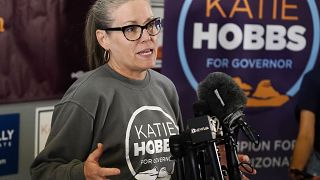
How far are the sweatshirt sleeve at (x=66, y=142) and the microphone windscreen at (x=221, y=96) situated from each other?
342 millimetres

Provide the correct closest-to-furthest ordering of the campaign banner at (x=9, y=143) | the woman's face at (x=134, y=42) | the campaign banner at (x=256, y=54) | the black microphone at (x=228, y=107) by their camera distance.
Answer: the black microphone at (x=228, y=107)
the woman's face at (x=134, y=42)
the campaign banner at (x=9, y=143)
the campaign banner at (x=256, y=54)

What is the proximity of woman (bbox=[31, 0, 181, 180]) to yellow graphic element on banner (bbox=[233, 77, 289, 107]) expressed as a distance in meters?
1.73

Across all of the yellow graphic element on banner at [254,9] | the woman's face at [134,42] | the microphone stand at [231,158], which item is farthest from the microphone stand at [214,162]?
the yellow graphic element on banner at [254,9]

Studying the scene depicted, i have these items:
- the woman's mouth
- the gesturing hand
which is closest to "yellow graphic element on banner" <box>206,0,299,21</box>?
the woman's mouth

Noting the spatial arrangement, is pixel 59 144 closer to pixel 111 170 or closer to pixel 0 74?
pixel 111 170

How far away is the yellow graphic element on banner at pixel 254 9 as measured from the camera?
344 centimetres

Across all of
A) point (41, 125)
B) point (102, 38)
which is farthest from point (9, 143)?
point (102, 38)

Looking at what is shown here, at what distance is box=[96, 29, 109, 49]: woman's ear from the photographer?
1930 millimetres

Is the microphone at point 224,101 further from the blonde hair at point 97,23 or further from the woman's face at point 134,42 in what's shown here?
the blonde hair at point 97,23

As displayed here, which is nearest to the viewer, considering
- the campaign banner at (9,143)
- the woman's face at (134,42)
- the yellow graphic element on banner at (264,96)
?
the woman's face at (134,42)

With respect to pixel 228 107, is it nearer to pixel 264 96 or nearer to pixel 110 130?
pixel 110 130

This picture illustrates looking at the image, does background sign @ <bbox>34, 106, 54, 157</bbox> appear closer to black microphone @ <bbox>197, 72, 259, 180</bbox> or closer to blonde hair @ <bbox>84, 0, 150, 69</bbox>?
blonde hair @ <bbox>84, 0, 150, 69</bbox>

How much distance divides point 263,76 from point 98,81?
1.94 m

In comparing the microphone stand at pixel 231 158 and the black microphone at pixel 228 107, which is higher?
the black microphone at pixel 228 107
